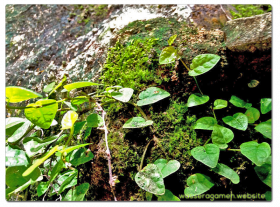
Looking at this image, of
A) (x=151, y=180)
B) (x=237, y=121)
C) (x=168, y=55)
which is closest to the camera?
(x=151, y=180)

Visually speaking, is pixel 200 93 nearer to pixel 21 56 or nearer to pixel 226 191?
pixel 226 191

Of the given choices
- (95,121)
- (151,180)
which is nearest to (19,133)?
(95,121)

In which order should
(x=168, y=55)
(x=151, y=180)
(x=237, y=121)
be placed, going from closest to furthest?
(x=151, y=180), (x=237, y=121), (x=168, y=55)

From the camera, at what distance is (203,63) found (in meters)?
0.89

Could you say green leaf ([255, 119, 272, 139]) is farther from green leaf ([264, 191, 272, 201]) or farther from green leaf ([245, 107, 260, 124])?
green leaf ([264, 191, 272, 201])

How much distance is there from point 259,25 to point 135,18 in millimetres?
767

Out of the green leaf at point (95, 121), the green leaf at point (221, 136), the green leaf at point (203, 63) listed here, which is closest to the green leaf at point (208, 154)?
the green leaf at point (221, 136)

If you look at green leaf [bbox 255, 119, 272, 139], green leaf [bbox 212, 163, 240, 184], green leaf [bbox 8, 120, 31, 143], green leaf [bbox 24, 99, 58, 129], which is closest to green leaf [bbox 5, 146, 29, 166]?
green leaf [bbox 8, 120, 31, 143]

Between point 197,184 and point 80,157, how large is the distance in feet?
1.95

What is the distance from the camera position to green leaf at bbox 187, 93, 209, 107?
88cm

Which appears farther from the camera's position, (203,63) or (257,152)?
(203,63)

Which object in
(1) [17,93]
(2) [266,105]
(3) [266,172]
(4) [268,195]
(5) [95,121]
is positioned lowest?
(4) [268,195]

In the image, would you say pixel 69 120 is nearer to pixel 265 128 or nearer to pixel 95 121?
pixel 95 121
